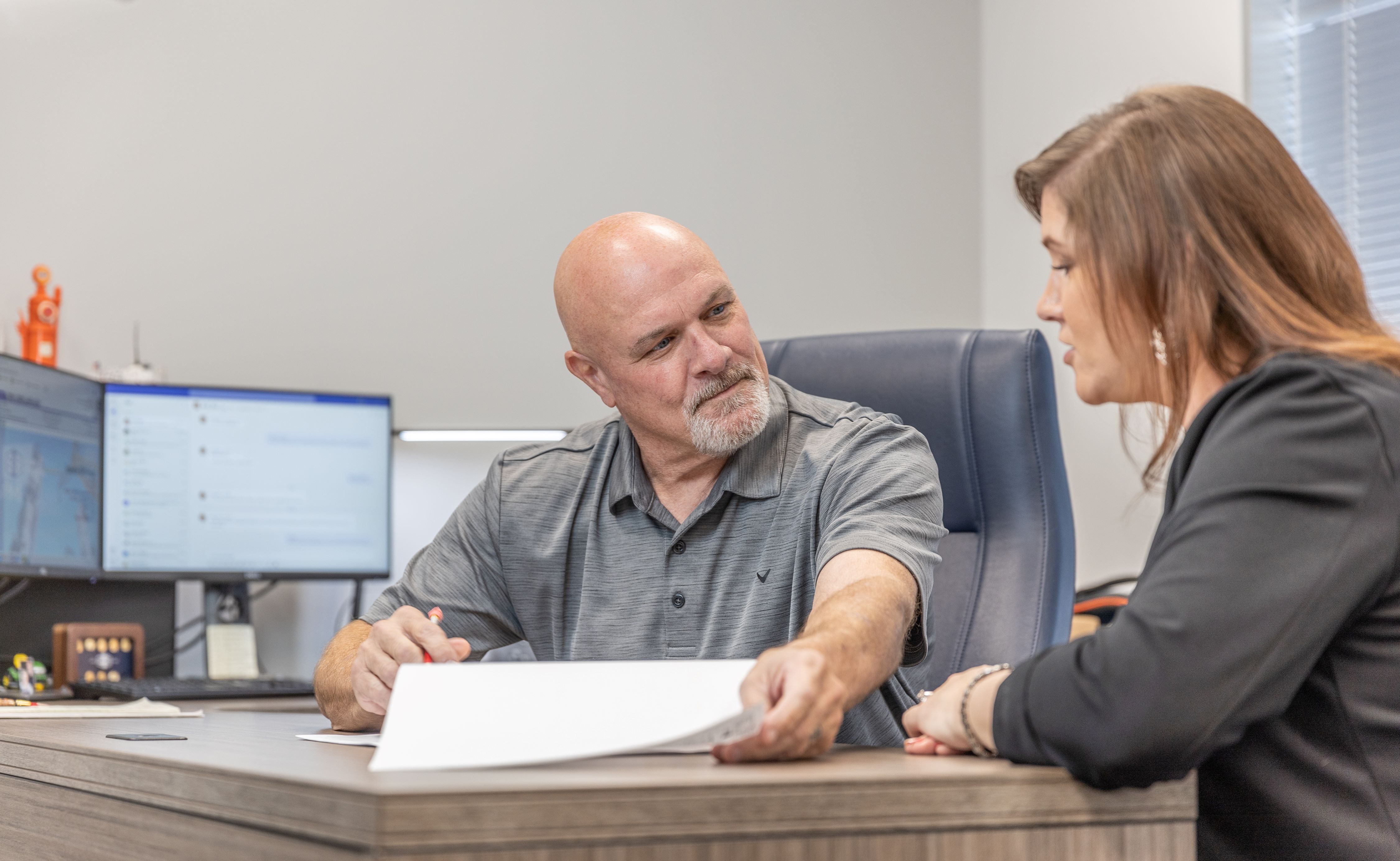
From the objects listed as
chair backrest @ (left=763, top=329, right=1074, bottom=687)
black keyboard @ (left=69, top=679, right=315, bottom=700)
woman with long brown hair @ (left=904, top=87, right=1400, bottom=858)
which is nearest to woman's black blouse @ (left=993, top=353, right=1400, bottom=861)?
woman with long brown hair @ (left=904, top=87, right=1400, bottom=858)

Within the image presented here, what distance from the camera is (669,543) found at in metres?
1.39

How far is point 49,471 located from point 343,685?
1044 mm

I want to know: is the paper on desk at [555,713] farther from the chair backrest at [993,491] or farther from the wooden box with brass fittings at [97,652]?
the wooden box with brass fittings at [97,652]

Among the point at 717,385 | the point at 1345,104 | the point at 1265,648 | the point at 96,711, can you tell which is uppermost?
the point at 1345,104

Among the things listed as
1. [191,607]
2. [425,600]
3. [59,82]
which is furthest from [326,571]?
[59,82]

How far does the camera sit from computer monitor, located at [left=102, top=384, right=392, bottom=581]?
2.05 metres

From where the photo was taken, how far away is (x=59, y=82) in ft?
7.27

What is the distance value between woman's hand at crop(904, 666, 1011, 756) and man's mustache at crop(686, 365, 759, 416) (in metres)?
0.63

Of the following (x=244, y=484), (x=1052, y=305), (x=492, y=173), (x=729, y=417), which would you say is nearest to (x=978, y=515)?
(x=729, y=417)

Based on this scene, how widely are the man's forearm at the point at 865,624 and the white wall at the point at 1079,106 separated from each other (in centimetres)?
161

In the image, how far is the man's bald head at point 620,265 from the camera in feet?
4.74

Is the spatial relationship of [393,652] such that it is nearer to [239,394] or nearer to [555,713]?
[555,713]

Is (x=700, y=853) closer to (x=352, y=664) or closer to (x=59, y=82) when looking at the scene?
(x=352, y=664)

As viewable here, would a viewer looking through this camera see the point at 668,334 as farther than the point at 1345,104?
No
